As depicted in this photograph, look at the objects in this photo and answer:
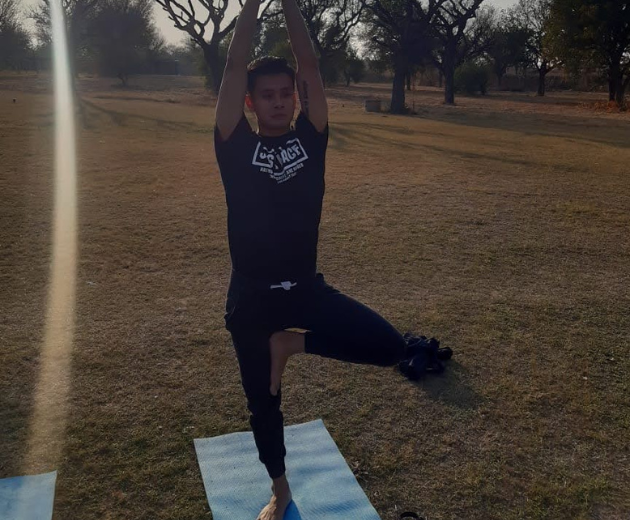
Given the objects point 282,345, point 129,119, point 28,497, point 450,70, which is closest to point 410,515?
point 282,345

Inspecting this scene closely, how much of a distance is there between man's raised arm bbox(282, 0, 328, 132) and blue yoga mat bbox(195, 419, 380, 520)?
1.78 metres

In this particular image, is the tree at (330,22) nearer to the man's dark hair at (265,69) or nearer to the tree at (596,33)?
the tree at (596,33)

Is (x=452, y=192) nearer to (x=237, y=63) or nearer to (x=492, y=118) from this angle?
(x=237, y=63)

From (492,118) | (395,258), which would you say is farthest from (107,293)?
(492,118)

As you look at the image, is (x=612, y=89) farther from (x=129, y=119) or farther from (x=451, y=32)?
(x=129, y=119)

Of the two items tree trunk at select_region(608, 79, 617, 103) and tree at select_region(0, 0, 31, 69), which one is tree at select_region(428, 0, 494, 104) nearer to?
tree trunk at select_region(608, 79, 617, 103)

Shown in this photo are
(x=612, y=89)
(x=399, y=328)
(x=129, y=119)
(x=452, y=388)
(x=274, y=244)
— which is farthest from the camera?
(x=612, y=89)

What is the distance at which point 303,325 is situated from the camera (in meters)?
2.51

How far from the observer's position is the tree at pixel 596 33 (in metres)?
28.4

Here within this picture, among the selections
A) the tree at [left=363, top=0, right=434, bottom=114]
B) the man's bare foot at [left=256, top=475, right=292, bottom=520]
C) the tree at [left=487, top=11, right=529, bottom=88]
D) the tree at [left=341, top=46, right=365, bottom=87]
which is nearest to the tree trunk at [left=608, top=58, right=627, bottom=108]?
the tree at [left=363, top=0, right=434, bottom=114]

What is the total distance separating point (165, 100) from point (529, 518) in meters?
34.3

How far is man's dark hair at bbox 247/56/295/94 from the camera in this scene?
254 centimetres

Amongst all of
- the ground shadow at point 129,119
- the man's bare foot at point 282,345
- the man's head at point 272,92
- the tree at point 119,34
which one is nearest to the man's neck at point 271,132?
the man's head at point 272,92

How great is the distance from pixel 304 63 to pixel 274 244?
906 millimetres
